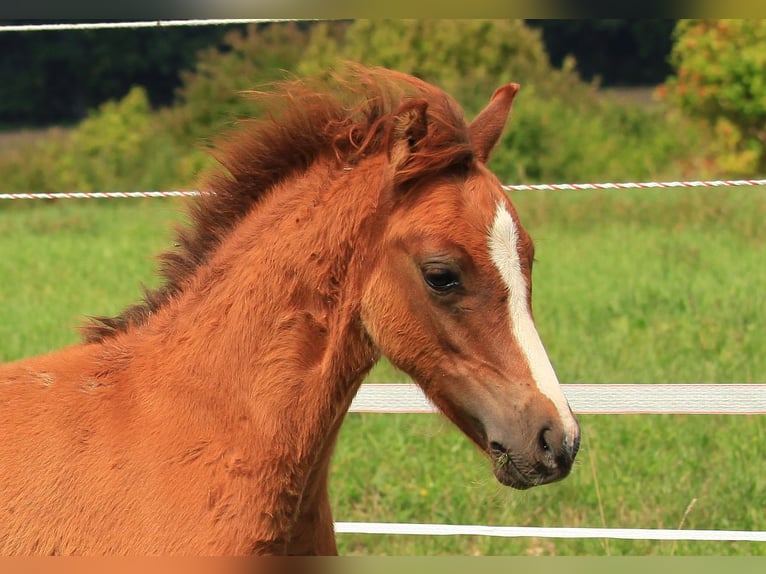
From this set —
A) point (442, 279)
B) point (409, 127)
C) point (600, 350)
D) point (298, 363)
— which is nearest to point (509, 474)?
point (442, 279)

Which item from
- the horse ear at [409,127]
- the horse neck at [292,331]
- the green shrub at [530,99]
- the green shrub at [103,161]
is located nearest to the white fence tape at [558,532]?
the horse neck at [292,331]

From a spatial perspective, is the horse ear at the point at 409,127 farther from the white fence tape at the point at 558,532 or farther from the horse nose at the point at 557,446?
the white fence tape at the point at 558,532

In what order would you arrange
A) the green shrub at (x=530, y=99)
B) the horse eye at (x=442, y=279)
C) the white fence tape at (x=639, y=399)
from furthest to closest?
the green shrub at (x=530, y=99)
the white fence tape at (x=639, y=399)
the horse eye at (x=442, y=279)

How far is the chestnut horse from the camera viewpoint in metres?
2.66

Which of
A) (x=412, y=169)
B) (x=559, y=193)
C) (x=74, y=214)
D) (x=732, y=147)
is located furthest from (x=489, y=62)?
(x=412, y=169)

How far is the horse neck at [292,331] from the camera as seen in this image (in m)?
2.76

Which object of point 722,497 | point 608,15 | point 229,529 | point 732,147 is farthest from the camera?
point 732,147

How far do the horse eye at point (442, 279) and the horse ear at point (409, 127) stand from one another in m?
0.33

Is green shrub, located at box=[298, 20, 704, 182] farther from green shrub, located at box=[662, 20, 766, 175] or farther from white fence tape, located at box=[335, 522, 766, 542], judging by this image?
white fence tape, located at box=[335, 522, 766, 542]

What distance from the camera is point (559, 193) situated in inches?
584

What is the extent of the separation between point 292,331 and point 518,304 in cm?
63

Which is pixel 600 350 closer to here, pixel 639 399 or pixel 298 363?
pixel 639 399

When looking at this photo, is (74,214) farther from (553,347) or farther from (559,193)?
(553,347)

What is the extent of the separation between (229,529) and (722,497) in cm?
327
